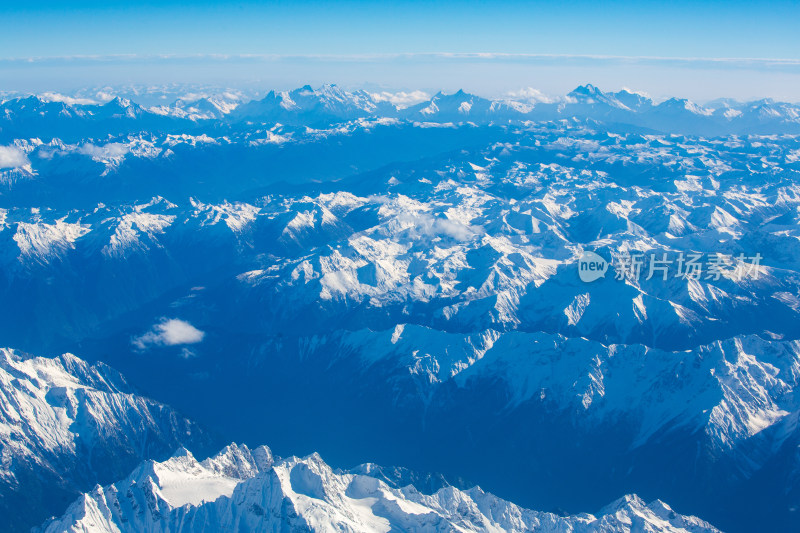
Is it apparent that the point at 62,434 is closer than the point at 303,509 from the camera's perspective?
No

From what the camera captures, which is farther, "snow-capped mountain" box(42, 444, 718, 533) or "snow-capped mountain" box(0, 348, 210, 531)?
"snow-capped mountain" box(0, 348, 210, 531)

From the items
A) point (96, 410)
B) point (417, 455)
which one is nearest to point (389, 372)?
point (417, 455)

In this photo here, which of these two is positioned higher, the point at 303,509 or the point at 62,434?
the point at 303,509

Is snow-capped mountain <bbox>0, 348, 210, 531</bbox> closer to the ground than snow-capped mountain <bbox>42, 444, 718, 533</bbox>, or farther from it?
closer to the ground

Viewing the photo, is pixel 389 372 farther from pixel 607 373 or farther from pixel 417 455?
pixel 607 373
